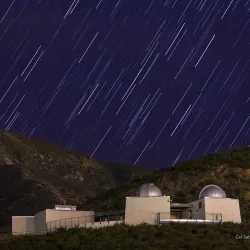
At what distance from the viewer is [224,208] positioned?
55.6 meters

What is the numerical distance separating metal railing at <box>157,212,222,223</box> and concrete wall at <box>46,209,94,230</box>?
836 cm

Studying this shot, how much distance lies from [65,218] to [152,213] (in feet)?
34.7

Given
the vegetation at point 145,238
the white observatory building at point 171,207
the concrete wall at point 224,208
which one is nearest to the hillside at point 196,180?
the concrete wall at point 224,208

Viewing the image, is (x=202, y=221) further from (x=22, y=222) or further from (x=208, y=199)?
(x=22, y=222)

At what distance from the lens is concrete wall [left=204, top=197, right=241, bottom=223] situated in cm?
5484

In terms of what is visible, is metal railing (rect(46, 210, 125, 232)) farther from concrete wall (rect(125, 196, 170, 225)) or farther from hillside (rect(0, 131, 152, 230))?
hillside (rect(0, 131, 152, 230))

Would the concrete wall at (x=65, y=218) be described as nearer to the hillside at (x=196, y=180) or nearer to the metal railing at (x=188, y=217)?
the metal railing at (x=188, y=217)

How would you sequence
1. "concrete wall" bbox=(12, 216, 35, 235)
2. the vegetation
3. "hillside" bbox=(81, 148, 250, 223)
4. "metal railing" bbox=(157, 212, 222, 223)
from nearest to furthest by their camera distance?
the vegetation → "metal railing" bbox=(157, 212, 222, 223) → "concrete wall" bbox=(12, 216, 35, 235) → "hillside" bbox=(81, 148, 250, 223)

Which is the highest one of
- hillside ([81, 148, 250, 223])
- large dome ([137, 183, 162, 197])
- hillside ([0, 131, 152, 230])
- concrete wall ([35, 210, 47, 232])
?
hillside ([0, 131, 152, 230])

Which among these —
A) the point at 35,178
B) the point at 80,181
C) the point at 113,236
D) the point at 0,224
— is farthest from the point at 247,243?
the point at 80,181

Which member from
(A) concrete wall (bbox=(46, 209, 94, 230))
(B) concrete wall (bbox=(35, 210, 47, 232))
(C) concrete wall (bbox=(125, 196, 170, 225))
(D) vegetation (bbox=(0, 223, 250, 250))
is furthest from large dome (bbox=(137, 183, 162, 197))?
(B) concrete wall (bbox=(35, 210, 47, 232))

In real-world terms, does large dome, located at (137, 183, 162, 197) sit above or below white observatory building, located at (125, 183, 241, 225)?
above

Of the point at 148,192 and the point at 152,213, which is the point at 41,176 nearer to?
the point at 148,192

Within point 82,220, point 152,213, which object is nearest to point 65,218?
point 82,220
